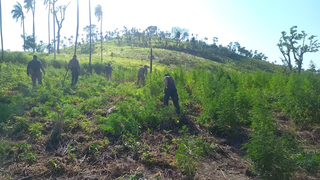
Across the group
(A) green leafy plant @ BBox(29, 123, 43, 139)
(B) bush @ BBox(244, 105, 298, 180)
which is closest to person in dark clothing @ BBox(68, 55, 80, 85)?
(A) green leafy plant @ BBox(29, 123, 43, 139)

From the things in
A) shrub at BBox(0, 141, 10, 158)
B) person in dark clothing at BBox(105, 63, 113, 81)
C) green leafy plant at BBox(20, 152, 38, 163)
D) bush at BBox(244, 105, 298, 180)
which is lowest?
green leafy plant at BBox(20, 152, 38, 163)

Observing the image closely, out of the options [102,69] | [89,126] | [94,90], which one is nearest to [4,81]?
[94,90]

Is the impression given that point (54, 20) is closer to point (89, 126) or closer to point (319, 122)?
point (89, 126)

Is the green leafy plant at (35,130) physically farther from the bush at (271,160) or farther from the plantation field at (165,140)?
the bush at (271,160)

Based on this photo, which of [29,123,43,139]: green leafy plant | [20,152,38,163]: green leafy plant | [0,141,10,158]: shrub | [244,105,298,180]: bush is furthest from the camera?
[29,123,43,139]: green leafy plant

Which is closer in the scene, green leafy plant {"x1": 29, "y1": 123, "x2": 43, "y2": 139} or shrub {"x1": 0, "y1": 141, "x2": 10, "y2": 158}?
shrub {"x1": 0, "y1": 141, "x2": 10, "y2": 158}

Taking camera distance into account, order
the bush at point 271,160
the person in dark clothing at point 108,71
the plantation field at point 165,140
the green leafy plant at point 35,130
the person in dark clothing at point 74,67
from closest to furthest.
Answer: the bush at point 271,160 < the plantation field at point 165,140 < the green leafy plant at point 35,130 < the person in dark clothing at point 74,67 < the person in dark clothing at point 108,71

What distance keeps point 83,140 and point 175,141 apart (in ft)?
8.13

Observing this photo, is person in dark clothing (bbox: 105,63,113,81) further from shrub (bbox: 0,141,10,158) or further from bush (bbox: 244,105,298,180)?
bush (bbox: 244,105,298,180)

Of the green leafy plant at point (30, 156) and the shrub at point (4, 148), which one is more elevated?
the shrub at point (4, 148)

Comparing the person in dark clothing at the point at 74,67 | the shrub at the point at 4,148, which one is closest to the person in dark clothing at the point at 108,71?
the person in dark clothing at the point at 74,67

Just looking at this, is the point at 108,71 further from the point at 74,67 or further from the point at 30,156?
the point at 30,156

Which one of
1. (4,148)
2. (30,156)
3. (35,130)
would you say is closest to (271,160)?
(30,156)

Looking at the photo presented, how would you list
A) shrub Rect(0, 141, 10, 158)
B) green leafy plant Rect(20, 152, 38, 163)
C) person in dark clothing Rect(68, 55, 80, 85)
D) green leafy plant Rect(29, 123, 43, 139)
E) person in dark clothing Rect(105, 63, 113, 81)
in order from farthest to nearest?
person in dark clothing Rect(105, 63, 113, 81) → person in dark clothing Rect(68, 55, 80, 85) → green leafy plant Rect(29, 123, 43, 139) → shrub Rect(0, 141, 10, 158) → green leafy plant Rect(20, 152, 38, 163)
